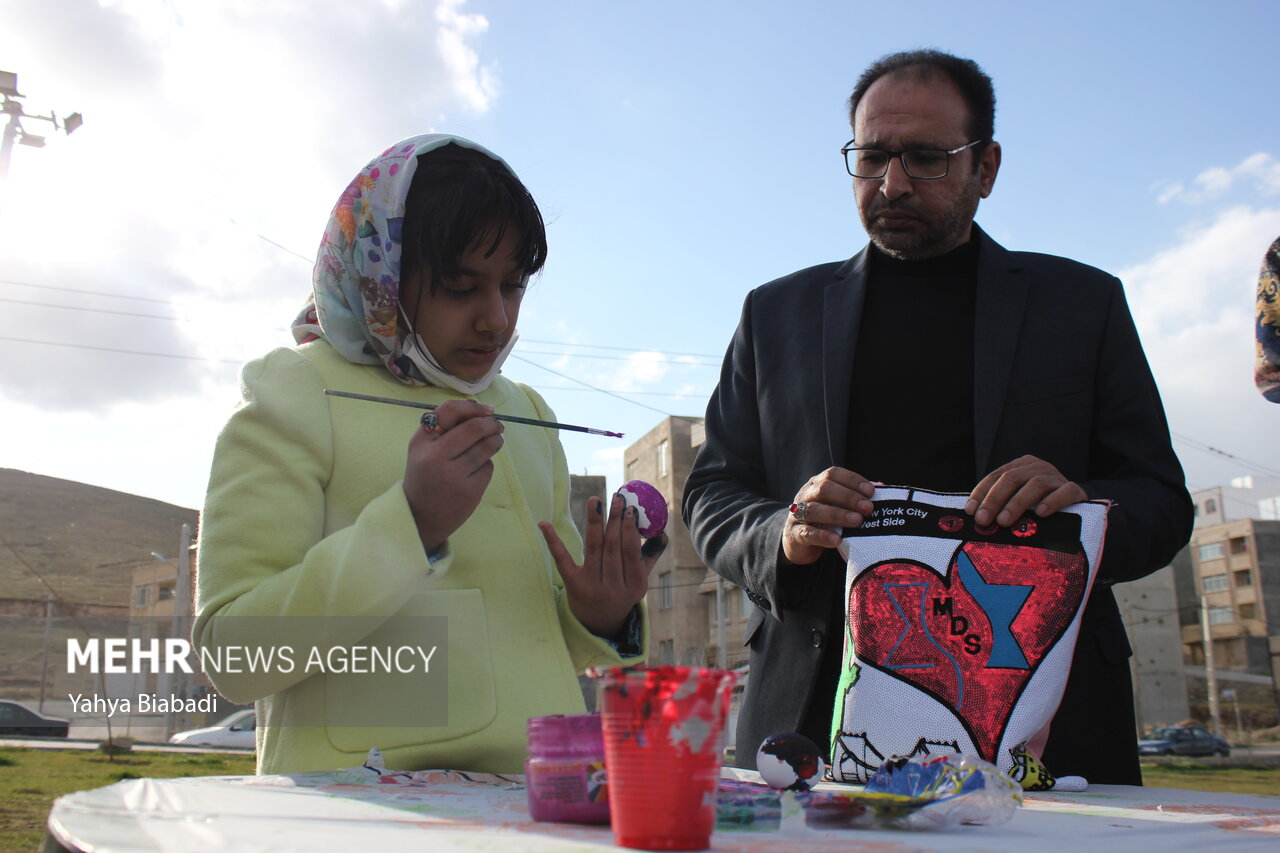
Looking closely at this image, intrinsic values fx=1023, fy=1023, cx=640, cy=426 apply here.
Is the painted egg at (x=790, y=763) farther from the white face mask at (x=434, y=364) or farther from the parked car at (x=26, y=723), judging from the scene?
the parked car at (x=26, y=723)

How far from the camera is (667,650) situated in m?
33.1

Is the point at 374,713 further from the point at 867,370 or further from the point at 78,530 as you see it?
the point at 78,530

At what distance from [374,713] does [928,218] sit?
1606 millimetres

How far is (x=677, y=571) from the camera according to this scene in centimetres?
3244

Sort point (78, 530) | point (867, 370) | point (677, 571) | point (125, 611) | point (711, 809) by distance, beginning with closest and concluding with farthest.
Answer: point (711, 809) → point (867, 370) → point (677, 571) → point (125, 611) → point (78, 530)

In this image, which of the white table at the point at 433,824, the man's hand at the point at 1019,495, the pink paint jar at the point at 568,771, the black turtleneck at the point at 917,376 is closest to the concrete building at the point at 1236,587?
the black turtleneck at the point at 917,376

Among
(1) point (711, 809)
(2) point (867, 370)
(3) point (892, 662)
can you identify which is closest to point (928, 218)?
(2) point (867, 370)

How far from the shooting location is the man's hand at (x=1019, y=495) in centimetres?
171

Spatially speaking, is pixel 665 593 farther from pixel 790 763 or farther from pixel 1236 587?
pixel 790 763

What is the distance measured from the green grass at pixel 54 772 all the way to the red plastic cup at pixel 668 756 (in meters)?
5.64

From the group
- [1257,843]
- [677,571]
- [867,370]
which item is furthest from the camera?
[677,571]

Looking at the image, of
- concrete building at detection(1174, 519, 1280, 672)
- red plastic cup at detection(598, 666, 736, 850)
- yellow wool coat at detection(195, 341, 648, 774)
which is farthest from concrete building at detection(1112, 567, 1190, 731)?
red plastic cup at detection(598, 666, 736, 850)

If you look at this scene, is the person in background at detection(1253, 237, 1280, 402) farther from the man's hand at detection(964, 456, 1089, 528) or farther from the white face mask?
the white face mask

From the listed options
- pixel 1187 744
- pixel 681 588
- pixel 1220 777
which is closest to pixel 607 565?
pixel 1220 777
